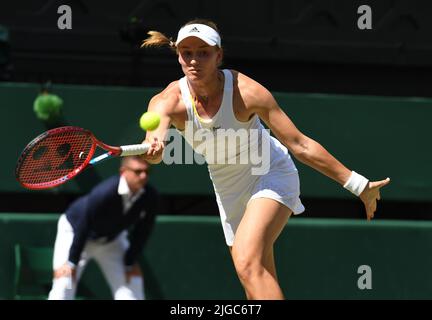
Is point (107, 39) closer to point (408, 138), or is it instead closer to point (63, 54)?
point (63, 54)

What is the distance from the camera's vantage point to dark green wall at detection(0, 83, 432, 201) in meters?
8.00

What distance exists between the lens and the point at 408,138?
27.1 feet

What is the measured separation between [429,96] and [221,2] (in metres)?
2.12

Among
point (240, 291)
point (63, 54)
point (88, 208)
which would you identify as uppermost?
point (63, 54)

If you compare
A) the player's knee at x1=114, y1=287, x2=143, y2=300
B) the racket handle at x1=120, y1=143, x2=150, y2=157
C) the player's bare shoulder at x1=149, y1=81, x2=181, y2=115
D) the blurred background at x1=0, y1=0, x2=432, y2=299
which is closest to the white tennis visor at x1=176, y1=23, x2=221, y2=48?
the player's bare shoulder at x1=149, y1=81, x2=181, y2=115

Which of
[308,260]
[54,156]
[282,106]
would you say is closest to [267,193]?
[54,156]

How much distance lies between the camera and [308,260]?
7852mm

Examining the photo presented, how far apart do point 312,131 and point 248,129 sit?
277 cm

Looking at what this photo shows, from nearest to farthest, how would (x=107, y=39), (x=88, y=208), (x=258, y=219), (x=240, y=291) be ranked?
(x=258, y=219) → (x=88, y=208) → (x=240, y=291) → (x=107, y=39)

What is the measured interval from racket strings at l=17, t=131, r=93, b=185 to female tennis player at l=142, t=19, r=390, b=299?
0.41 m

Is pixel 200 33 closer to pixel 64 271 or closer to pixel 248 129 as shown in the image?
pixel 248 129

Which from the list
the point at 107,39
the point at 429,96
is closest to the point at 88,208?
the point at 107,39

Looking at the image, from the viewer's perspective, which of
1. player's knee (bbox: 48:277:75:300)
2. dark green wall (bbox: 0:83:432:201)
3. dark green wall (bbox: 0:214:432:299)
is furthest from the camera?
dark green wall (bbox: 0:83:432:201)

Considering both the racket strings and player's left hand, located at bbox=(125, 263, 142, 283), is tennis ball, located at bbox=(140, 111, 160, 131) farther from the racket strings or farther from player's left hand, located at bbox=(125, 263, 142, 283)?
player's left hand, located at bbox=(125, 263, 142, 283)
